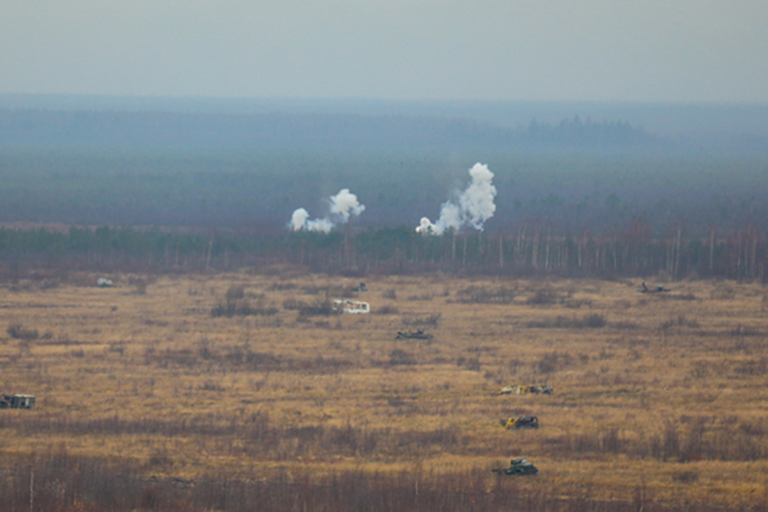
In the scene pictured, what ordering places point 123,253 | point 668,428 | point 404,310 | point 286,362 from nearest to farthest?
point 668,428 → point 286,362 → point 404,310 → point 123,253

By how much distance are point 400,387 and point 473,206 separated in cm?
11715

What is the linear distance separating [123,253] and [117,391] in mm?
79646

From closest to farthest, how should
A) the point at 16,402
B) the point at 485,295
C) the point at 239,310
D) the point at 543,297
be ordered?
the point at 16,402, the point at 239,310, the point at 543,297, the point at 485,295

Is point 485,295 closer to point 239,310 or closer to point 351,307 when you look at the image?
point 351,307

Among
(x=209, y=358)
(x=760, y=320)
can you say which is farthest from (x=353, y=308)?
(x=760, y=320)

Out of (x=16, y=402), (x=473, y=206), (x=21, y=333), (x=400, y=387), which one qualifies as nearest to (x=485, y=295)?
(x=21, y=333)

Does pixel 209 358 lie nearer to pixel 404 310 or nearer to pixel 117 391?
pixel 117 391

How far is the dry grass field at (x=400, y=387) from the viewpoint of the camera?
34531mm

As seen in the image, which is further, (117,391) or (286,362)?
(286,362)

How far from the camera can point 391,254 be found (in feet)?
410

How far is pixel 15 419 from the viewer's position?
39.7m

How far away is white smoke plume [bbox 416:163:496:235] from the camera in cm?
16075

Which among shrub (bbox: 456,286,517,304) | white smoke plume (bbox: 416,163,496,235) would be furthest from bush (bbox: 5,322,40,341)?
white smoke plume (bbox: 416,163,496,235)

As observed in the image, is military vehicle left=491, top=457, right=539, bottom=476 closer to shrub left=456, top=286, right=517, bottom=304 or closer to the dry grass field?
the dry grass field
